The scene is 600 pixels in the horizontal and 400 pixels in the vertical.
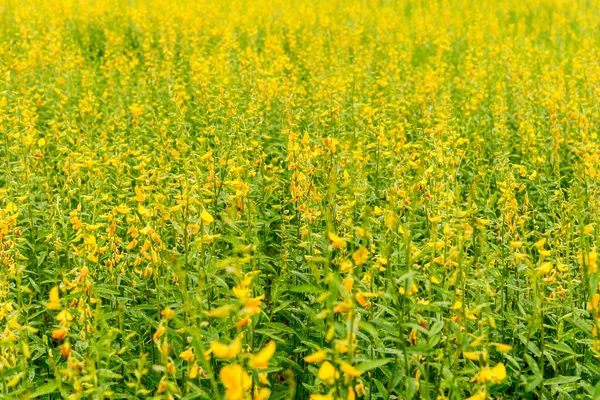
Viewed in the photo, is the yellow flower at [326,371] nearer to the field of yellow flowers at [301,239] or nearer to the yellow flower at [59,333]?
the field of yellow flowers at [301,239]

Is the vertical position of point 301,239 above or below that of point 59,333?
below

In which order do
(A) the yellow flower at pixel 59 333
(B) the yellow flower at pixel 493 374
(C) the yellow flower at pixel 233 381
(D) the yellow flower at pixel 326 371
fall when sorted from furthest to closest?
1. (A) the yellow flower at pixel 59 333
2. (B) the yellow flower at pixel 493 374
3. (D) the yellow flower at pixel 326 371
4. (C) the yellow flower at pixel 233 381

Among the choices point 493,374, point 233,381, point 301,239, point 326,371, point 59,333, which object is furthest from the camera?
point 301,239

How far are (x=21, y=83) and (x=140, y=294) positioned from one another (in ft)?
13.6

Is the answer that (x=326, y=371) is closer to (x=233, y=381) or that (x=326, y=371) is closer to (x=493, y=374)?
(x=233, y=381)

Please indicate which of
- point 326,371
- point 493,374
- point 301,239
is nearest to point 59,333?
point 326,371

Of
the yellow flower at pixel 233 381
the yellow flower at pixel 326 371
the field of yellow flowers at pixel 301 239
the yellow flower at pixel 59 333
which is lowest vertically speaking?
the field of yellow flowers at pixel 301 239

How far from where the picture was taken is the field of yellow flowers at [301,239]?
2252 millimetres

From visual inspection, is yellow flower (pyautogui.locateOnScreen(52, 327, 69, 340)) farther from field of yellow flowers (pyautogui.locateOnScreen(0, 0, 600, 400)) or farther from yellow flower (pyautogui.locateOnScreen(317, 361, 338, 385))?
yellow flower (pyautogui.locateOnScreen(317, 361, 338, 385))

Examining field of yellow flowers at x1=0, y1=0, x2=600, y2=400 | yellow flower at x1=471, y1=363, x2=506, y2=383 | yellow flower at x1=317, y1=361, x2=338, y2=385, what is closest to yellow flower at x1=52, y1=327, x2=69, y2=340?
field of yellow flowers at x1=0, y1=0, x2=600, y2=400

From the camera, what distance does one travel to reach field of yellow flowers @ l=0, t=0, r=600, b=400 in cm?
225

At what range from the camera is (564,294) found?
121 inches

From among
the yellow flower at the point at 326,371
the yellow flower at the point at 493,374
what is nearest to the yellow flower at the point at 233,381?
the yellow flower at the point at 326,371

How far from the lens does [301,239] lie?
3.41 meters
